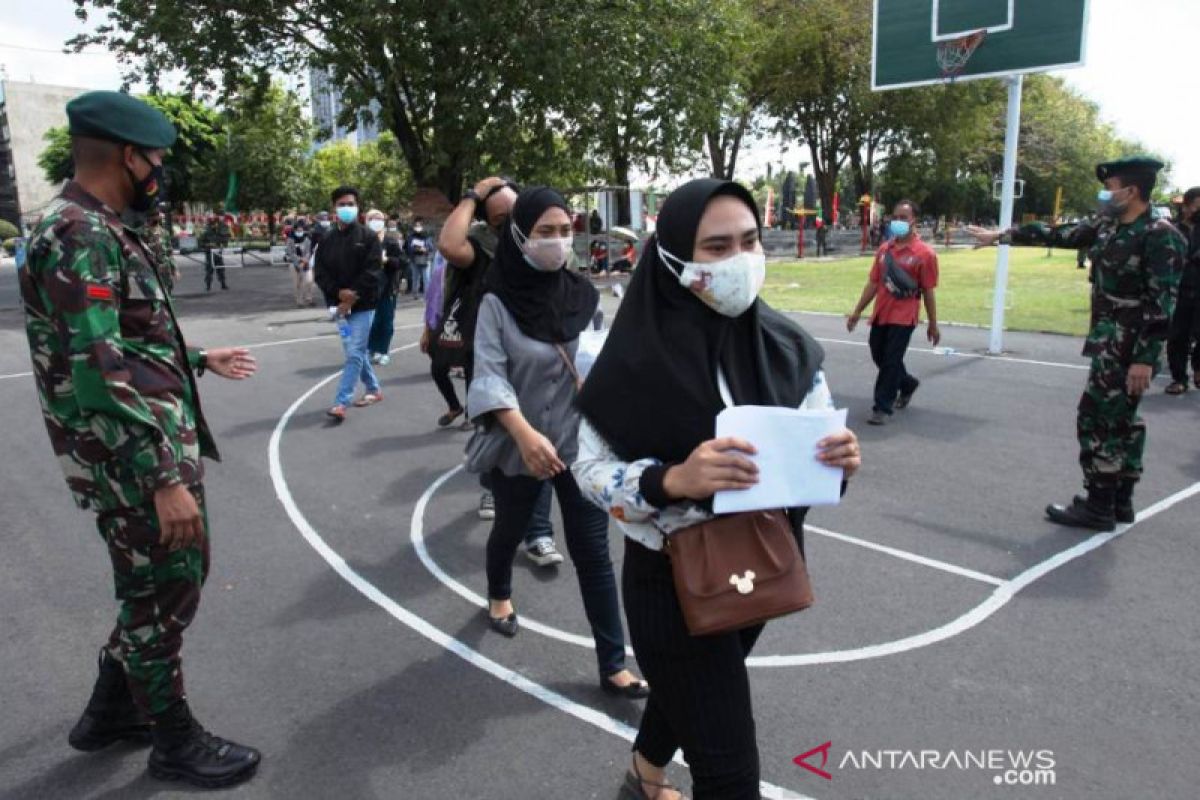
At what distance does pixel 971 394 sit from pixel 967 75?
4.64m

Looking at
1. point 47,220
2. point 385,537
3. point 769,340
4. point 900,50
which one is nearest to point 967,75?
point 900,50

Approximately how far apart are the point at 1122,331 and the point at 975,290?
55.3ft

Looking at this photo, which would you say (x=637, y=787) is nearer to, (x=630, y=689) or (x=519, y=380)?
(x=630, y=689)

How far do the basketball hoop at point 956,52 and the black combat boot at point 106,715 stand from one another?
11398mm

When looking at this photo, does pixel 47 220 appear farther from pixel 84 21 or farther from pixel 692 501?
pixel 84 21

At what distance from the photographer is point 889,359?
7.93 metres

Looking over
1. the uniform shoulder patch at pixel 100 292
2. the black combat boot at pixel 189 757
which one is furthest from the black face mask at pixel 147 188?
the black combat boot at pixel 189 757

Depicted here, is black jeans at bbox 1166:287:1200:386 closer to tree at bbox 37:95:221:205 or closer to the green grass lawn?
the green grass lawn

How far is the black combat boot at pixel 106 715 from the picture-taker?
309 centimetres

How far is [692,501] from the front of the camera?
2.06 meters

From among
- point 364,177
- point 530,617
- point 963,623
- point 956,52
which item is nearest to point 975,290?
point 956,52

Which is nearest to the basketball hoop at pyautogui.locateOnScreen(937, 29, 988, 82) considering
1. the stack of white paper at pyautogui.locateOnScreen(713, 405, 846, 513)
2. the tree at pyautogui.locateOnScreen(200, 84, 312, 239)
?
the stack of white paper at pyautogui.locateOnScreen(713, 405, 846, 513)

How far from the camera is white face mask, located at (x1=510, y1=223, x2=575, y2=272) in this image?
3.48 m

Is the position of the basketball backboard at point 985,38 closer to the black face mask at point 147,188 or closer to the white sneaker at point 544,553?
the white sneaker at point 544,553
